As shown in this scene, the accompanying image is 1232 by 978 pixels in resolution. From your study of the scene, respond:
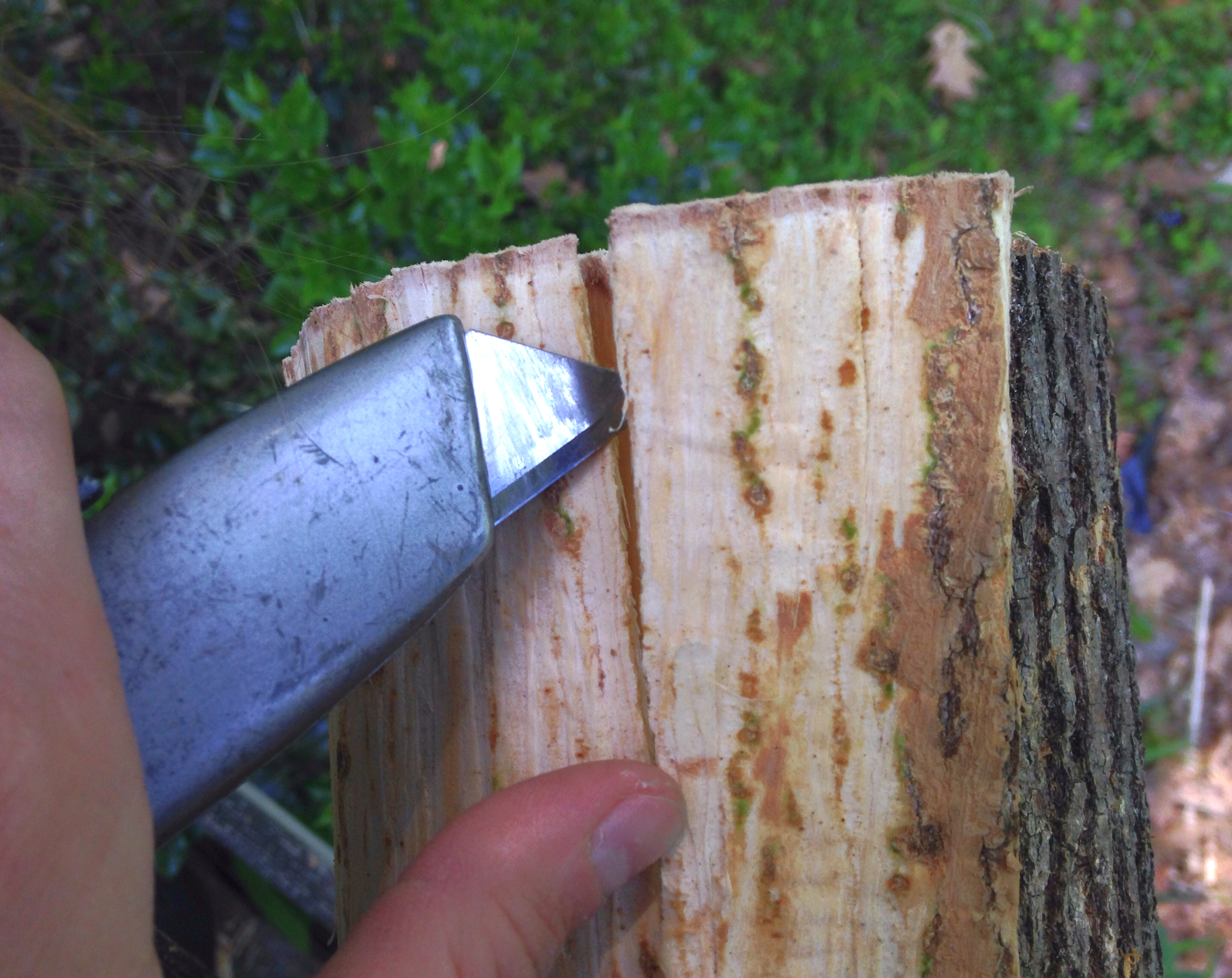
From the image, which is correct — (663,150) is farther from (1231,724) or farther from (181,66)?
(1231,724)

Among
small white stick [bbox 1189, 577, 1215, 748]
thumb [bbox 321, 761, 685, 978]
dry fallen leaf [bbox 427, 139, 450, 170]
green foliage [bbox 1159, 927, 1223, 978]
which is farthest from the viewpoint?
small white stick [bbox 1189, 577, 1215, 748]

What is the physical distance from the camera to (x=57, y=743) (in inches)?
24.9

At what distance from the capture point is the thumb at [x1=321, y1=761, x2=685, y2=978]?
875 millimetres

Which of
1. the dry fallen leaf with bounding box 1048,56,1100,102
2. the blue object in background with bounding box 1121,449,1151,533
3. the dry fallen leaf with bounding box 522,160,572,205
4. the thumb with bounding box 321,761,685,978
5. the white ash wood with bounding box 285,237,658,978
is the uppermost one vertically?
the dry fallen leaf with bounding box 1048,56,1100,102

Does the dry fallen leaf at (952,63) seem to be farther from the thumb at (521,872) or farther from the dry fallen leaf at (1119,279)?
the thumb at (521,872)

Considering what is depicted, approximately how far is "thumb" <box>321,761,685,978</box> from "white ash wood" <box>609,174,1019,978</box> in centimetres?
7

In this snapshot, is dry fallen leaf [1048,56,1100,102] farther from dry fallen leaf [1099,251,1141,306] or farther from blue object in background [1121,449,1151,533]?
blue object in background [1121,449,1151,533]

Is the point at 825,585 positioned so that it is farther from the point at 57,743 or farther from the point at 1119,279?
the point at 1119,279

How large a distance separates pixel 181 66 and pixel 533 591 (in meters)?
1.98

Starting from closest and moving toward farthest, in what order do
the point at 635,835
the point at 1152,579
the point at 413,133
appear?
1. the point at 635,835
2. the point at 413,133
3. the point at 1152,579

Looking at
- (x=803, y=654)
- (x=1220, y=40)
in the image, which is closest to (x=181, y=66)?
(x=803, y=654)

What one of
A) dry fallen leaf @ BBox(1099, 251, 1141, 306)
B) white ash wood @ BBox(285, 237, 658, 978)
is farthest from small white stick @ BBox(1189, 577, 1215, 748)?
white ash wood @ BBox(285, 237, 658, 978)

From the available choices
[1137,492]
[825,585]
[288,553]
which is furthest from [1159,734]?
[288,553]

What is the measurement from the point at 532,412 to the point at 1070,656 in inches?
30.8
